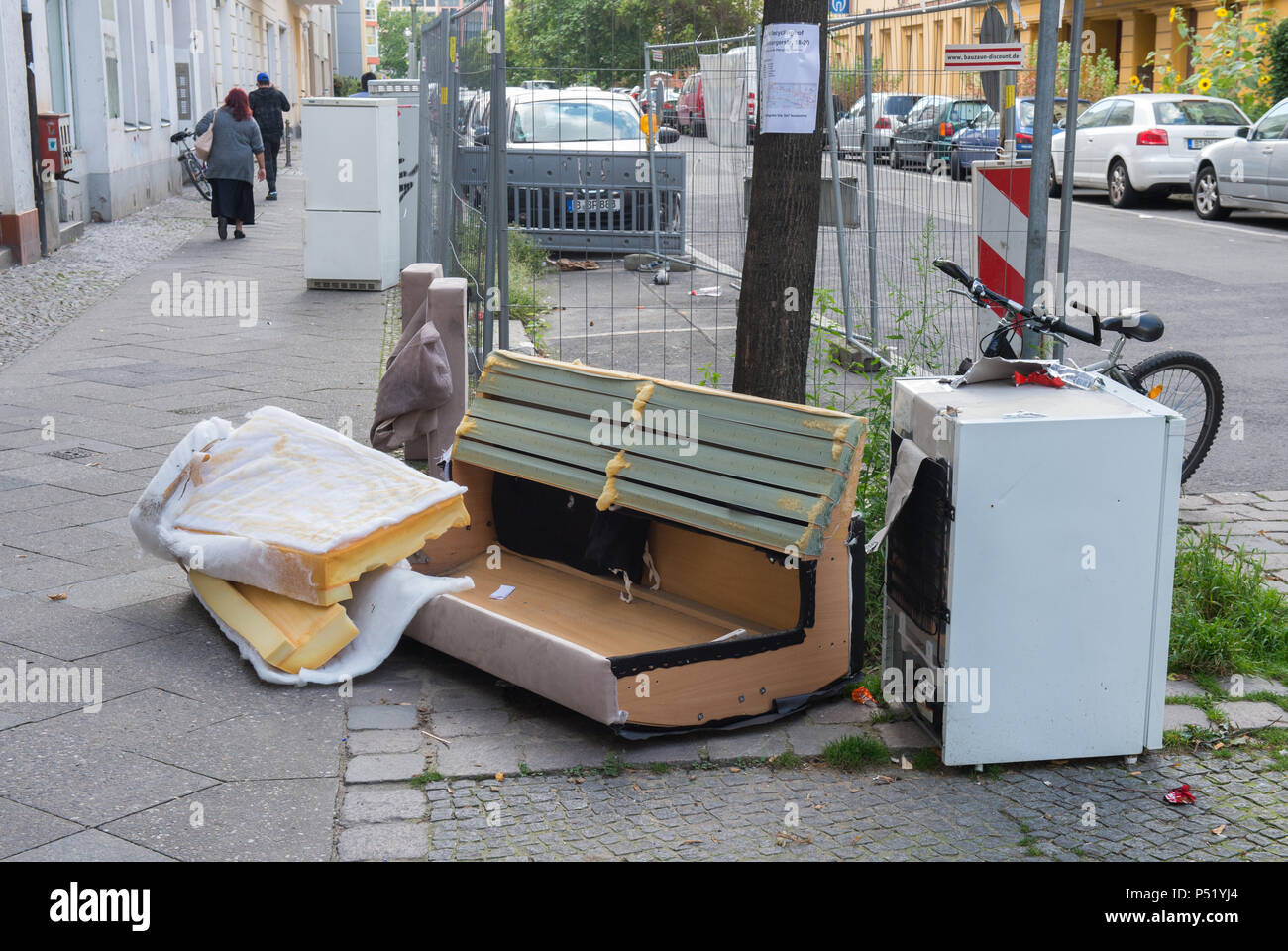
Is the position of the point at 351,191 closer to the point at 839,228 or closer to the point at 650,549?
the point at 839,228

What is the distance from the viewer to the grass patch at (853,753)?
3.93 m

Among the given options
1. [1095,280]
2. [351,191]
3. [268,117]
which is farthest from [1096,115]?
[351,191]

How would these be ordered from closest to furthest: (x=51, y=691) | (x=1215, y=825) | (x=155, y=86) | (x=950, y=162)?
1. (x=1215, y=825)
2. (x=51, y=691)
3. (x=950, y=162)
4. (x=155, y=86)

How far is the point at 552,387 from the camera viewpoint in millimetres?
4918

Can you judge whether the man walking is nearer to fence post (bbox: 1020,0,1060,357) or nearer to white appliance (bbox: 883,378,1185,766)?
fence post (bbox: 1020,0,1060,357)

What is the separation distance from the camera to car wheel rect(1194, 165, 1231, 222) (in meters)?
18.9

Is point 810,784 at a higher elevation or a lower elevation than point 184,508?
lower

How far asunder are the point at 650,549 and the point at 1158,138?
60.2 feet

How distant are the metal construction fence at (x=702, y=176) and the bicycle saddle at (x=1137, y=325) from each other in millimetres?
972

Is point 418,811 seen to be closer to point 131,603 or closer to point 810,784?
point 810,784

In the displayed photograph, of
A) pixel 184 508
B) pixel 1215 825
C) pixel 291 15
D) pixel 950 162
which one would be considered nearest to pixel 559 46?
pixel 950 162

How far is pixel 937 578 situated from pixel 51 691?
265 cm

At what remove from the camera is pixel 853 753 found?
3.95 metres

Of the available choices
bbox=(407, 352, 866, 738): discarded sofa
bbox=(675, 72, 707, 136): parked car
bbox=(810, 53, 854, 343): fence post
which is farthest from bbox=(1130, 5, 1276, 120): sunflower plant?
bbox=(407, 352, 866, 738): discarded sofa
